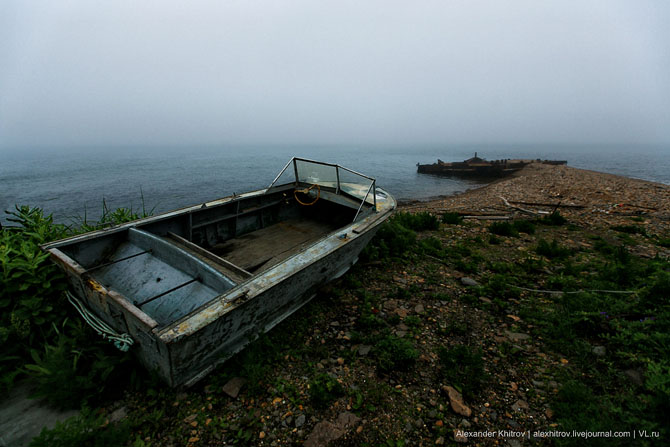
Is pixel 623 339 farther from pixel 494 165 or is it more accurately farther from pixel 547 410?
pixel 494 165

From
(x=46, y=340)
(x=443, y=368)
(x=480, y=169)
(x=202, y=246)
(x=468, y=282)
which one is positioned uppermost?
(x=480, y=169)

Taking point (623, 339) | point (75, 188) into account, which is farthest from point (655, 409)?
point (75, 188)

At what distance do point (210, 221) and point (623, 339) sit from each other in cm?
657

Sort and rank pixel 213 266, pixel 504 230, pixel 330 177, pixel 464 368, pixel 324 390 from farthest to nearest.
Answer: pixel 504 230
pixel 330 177
pixel 213 266
pixel 464 368
pixel 324 390

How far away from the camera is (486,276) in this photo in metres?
5.23

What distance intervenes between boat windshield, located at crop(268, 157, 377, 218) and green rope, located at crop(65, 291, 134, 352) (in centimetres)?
417

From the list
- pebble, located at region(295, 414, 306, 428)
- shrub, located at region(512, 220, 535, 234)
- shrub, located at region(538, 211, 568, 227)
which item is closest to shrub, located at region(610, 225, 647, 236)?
shrub, located at region(538, 211, 568, 227)

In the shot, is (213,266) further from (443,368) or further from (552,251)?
(552,251)

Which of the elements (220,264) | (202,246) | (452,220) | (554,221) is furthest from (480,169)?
(220,264)

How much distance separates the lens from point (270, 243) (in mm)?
5969

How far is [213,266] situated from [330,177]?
3.95m

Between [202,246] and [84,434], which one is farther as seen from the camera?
[202,246]

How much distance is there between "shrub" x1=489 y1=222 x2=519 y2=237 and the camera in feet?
24.1

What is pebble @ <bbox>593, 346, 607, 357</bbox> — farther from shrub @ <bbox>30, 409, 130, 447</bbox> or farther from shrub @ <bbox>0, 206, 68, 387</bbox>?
shrub @ <bbox>0, 206, 68, 387</bbox>
